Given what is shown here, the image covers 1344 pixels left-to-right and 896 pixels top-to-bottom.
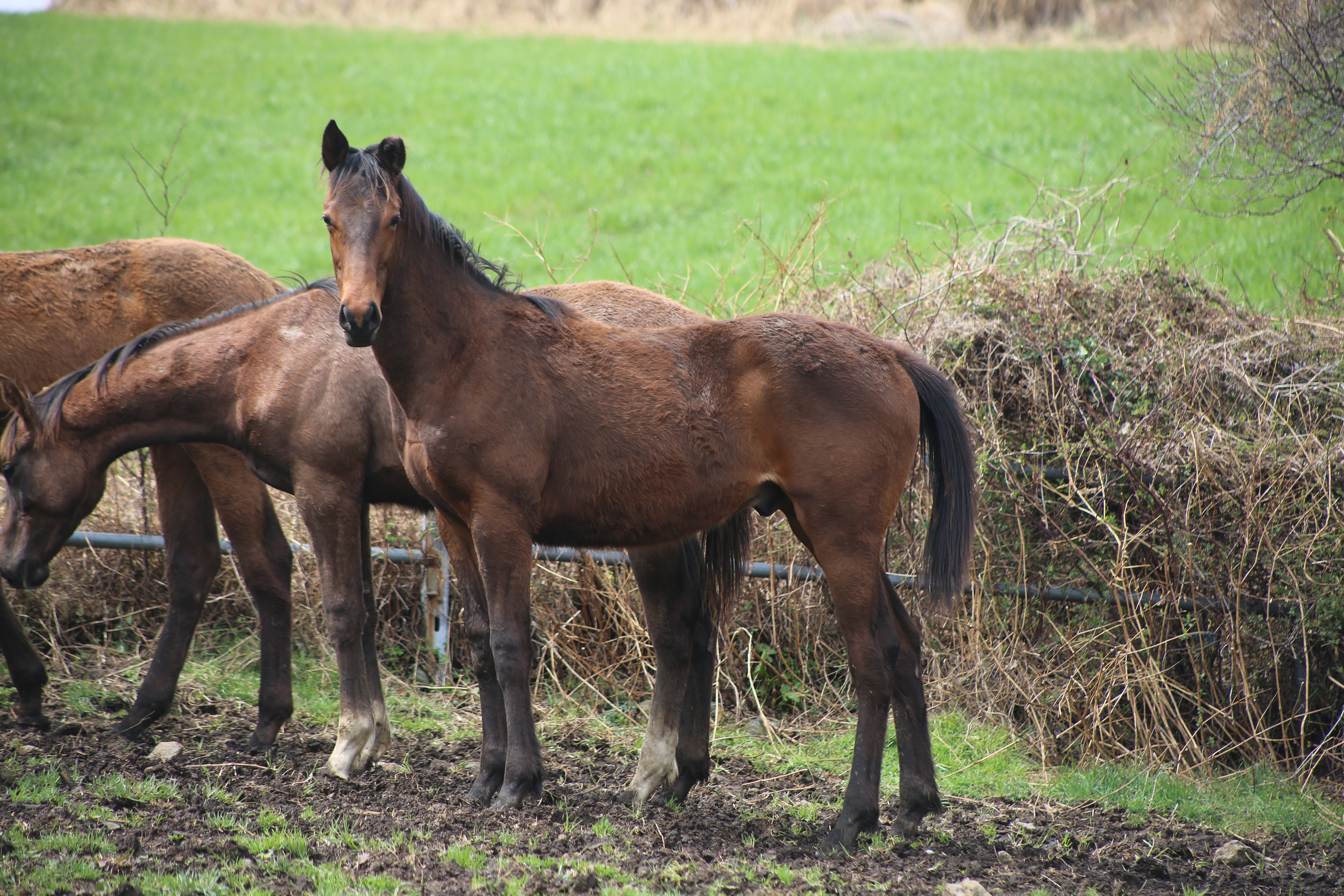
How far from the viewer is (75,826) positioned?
375cm

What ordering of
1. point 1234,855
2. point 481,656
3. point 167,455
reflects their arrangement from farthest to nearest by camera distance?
1. point 167,455
2. point 481,656
3. point 1234,855

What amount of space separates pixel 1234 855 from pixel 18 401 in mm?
5576

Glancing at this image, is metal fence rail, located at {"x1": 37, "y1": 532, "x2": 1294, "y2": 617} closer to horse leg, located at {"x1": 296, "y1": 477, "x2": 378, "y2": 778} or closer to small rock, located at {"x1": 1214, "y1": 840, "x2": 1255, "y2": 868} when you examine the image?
horse leg, located at {"x1": 296, "y1": 477, "x2": 378, "y2": 778}

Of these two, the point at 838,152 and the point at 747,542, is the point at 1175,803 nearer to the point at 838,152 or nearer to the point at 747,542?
the point at 747,542

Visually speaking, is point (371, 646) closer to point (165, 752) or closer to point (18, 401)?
point (165, 752)

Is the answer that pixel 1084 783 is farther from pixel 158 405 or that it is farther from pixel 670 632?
pixel 158 405

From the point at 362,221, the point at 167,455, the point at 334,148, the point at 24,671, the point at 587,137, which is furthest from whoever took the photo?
the point at 587,137

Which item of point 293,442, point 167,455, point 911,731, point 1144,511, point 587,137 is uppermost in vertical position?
point 587,137

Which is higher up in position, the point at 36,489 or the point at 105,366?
the point at 105,366

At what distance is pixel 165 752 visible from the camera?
15.7 ft

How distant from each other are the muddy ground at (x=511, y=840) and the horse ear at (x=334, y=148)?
2485 mm

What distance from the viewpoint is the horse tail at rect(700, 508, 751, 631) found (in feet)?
15.2

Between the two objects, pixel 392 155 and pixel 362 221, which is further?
pixel 392 155

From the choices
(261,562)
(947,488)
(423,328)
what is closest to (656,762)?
(947,488)
